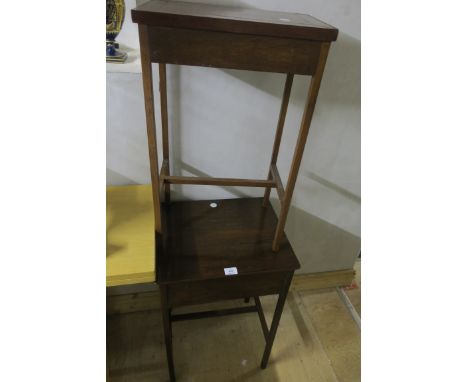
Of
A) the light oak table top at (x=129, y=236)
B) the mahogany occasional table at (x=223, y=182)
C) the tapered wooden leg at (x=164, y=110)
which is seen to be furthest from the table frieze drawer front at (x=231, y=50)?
the light oak table top at (x=129, y=236)

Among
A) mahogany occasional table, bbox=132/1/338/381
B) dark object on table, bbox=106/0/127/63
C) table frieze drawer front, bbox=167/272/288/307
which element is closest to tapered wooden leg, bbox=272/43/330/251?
mahogany occasional table, bbox=132/1/338/381

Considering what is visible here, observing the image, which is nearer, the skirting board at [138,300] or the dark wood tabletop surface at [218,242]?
the dark wood tabletop surface at [218,242]

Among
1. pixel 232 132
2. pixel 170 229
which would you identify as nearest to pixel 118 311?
pixel 170 229

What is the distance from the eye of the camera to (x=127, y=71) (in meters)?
0.90

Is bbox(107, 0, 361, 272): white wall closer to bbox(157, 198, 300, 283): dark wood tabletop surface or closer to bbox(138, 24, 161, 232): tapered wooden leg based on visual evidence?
bbox(157, 198, 300, 283): dark wood tabletop surface

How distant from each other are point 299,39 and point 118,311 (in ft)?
4.88

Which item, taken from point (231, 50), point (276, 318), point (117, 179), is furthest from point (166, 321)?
point (231, 50)

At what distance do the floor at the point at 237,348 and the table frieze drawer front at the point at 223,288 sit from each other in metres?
0.55

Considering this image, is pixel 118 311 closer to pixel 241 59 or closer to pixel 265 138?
pixel 265 138

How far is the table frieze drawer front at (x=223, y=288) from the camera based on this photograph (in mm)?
987

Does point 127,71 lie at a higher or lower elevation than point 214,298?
higher

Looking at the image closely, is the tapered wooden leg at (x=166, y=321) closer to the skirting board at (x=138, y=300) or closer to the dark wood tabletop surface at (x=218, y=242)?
the dark wood tabletop surface at (x=218, y=242)

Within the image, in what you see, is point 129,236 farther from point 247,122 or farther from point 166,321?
point 247,122

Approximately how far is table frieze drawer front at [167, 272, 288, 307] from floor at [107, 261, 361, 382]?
545 millimetres
